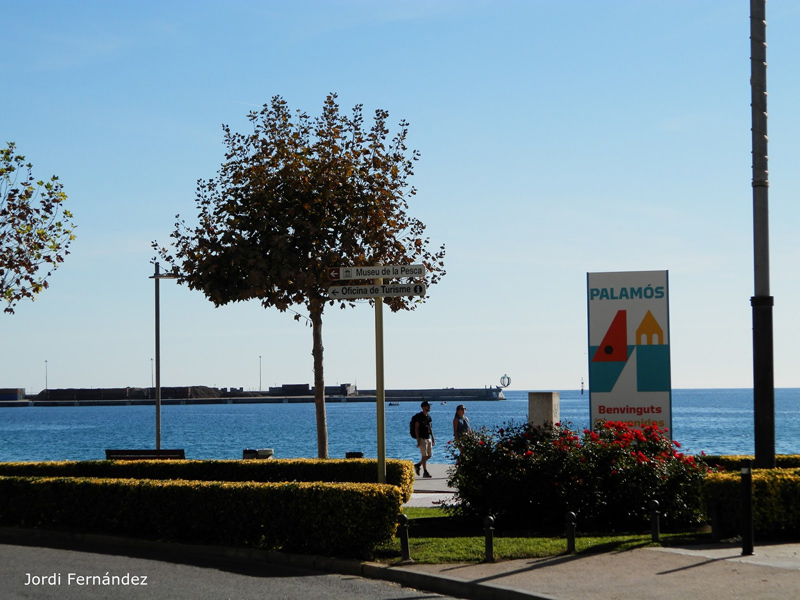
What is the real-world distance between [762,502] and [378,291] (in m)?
5.18

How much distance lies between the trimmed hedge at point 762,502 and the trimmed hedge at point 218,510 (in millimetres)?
3815

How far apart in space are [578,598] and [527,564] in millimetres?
1733

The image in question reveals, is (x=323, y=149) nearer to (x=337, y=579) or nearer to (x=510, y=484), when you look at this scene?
(x=510, y=484)

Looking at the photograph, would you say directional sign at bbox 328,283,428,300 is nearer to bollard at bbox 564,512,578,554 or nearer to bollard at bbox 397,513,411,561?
bollard at bbox 397,513,411,561

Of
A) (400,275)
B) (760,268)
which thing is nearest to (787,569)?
(760,268)

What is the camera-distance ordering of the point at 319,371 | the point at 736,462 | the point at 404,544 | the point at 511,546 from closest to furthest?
the point at 404,544, the point at 511,546, the point at 736,462, the point at 319,371

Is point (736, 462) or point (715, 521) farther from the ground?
point (736, 462)

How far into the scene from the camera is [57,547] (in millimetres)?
12383

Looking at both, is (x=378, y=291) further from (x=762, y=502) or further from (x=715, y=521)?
(x=762, y=502)

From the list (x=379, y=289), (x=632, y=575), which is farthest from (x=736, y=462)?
(x=379, y=289)

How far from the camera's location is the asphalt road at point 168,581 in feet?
29.7

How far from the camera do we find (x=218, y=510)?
474 inches

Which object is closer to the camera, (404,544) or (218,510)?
(404,544)

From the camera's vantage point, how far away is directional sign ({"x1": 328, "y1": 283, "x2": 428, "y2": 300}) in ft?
38.6
